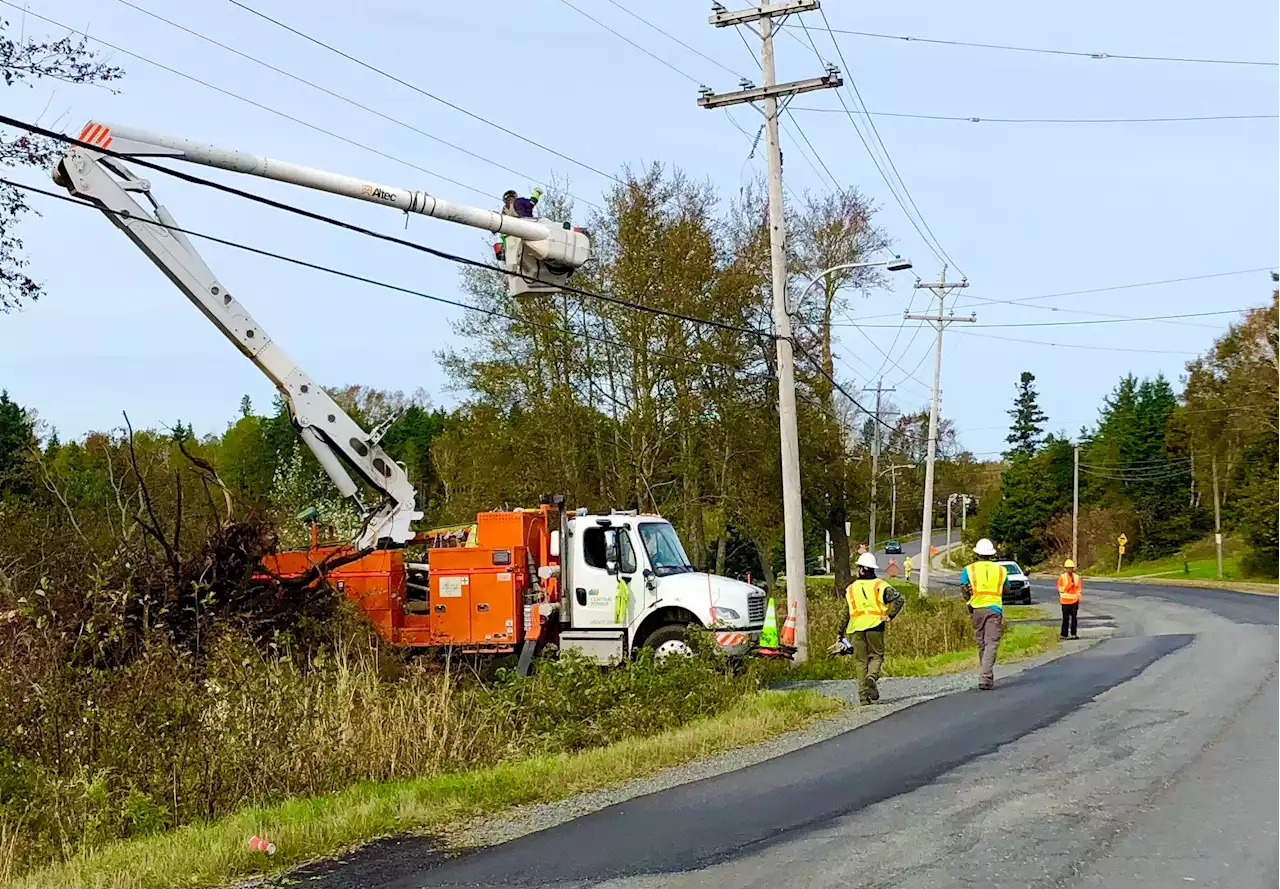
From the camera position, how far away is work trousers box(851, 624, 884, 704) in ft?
48.8

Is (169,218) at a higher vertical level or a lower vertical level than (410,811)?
higher

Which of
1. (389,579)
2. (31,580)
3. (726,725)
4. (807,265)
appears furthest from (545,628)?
(807,265)

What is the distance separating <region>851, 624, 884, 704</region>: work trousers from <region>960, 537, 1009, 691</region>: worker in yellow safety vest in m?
1.53

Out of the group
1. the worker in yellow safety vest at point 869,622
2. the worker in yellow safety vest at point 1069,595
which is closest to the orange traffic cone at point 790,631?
the worker in yellow safety vest at point 869,622

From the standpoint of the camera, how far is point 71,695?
34.6 ft

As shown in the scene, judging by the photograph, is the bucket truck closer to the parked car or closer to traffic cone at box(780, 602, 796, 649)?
traffic cone at box(780, 602, 796, 649)

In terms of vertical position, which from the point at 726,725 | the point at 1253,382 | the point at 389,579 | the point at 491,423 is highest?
the point at 1253,382

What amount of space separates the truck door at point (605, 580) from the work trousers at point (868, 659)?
3.57m

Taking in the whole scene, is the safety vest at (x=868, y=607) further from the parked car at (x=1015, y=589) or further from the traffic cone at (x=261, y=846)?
the parked car at (x=1015, y=589)

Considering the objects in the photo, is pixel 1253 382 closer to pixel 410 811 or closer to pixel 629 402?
pixel 629 402

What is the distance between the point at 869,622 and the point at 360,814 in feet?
26.1

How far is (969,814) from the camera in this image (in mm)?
8281

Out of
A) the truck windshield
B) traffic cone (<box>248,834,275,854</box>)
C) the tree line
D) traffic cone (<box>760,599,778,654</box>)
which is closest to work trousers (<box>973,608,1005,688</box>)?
traffic cone (<box>760,599,778,654</box>)

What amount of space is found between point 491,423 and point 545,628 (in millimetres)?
16451
